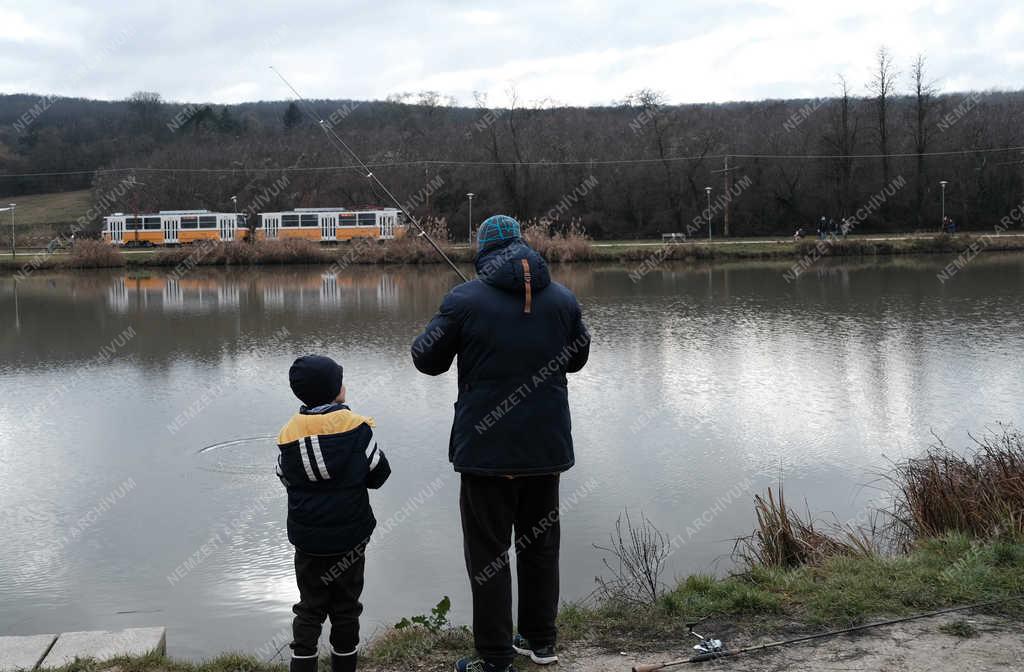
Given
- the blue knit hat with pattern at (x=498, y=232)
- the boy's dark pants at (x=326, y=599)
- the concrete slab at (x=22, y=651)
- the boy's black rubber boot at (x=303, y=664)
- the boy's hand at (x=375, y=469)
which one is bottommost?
the concrete slab at (x=22, y=651)

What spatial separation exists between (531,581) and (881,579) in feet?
5.55

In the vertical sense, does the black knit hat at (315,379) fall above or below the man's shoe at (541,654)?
above

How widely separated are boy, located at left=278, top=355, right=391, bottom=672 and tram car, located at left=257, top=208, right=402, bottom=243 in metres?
51.4

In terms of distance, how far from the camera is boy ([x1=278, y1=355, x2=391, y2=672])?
12.1 feet

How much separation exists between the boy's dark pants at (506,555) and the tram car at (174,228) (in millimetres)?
53213

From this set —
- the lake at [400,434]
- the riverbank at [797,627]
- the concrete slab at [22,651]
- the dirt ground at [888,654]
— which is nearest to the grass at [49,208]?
the lake at [400,434]

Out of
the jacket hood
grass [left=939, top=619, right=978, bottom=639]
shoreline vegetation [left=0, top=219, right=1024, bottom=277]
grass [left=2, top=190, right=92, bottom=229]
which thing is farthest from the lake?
grass [left=2, top=190, right=92, bottom=229]

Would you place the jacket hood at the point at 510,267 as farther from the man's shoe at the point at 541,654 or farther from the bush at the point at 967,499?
the bush at the point at 967,499

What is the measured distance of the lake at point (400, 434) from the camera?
646 cm

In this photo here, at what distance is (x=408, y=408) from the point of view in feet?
38.8

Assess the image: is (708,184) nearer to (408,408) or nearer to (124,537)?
(408,408)

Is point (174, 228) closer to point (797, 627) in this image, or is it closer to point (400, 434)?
point (400, 434)

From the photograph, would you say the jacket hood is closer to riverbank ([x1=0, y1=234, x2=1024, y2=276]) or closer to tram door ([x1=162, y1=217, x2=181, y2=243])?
riverbank ([x1=0, y1=234, x2=1024, y2=276])

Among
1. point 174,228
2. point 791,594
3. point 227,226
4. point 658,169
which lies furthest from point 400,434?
point 658,169
